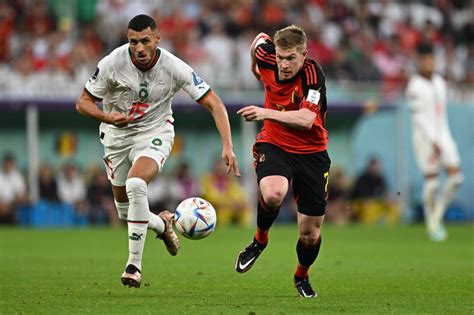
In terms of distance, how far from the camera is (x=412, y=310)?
8711 mm

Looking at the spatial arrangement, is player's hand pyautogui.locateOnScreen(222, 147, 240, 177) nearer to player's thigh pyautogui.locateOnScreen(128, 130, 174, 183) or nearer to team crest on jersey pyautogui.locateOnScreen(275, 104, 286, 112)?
team crest on jersey pyautogui.locateOnScreen(275, 104, 286, 112)

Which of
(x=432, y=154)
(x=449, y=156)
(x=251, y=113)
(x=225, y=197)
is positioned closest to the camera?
(x=251, y=113)

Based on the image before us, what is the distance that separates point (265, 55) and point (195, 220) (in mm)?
1685

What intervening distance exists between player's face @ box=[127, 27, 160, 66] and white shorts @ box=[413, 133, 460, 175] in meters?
10.3

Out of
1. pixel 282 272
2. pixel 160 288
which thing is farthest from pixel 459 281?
pixel 160 288

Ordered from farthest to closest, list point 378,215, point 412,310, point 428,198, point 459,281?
point 378,215
point 428,198
point 459,281
point 412,310

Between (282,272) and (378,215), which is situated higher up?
(282,272)

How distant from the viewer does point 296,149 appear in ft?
32.6

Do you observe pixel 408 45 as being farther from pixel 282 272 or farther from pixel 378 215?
pixel 282 272

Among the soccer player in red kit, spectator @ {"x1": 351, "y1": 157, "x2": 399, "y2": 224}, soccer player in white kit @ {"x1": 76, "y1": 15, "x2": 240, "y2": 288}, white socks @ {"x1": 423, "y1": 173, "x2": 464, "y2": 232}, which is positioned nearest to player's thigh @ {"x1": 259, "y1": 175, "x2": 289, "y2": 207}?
the soccer player in red kit

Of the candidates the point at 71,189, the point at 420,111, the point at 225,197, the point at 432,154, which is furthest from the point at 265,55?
the point at 225,197

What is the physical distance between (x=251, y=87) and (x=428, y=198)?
25.1ft

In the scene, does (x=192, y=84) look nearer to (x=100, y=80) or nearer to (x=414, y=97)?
(x=100, y=80)

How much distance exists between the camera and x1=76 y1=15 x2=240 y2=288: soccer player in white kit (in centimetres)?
1000
